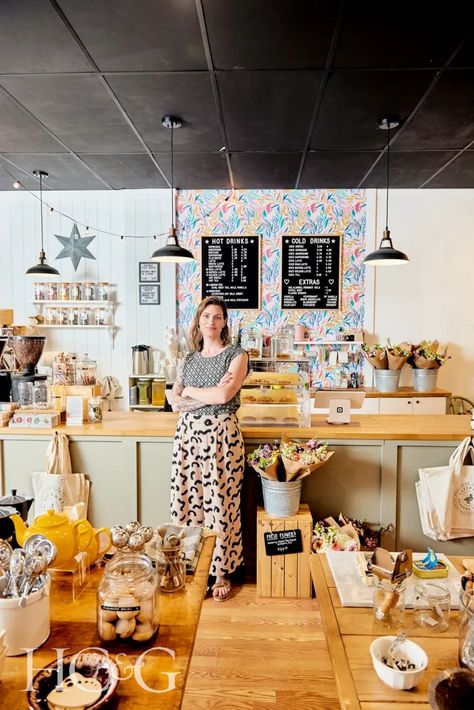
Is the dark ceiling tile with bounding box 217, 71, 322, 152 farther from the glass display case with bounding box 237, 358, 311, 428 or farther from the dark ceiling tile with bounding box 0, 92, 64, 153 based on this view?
the glass display case with bounding box 237, 358, 311, 428

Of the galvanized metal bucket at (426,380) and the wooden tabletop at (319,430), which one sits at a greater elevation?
the galvanized metal bucket at (426,380)

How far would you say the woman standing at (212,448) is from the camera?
104 inches

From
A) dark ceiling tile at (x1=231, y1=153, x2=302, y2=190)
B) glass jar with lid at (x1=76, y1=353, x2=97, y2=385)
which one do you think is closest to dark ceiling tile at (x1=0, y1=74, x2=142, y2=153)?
dark ceiling tile at (x1=231, y1=153, x2=302, y2=190)

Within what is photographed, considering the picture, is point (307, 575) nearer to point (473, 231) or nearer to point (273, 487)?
point (273, 487)

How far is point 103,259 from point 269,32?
356 centimetres

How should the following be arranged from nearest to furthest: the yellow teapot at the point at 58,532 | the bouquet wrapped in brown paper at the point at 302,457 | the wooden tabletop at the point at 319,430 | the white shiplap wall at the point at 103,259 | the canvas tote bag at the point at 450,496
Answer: the yellow teapot at the point at 58,532, the canvas tote bag at the point at 450,496, the bouquet wrapped in brown paper at the point at 302,457, the wooden tabletop at the point at 319,430, the white shiplap wall at the point at 103,259

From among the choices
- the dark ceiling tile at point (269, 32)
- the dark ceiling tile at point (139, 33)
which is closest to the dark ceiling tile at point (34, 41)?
the dark ceiling tile at point (139, 33)

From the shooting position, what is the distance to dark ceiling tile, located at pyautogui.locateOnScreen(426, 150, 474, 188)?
437 cm

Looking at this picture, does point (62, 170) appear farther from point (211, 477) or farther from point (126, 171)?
point (211, 477)

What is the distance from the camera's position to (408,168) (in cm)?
459

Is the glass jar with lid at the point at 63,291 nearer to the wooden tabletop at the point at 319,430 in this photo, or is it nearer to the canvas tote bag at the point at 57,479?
the wooden tabletop at the point at 319,430

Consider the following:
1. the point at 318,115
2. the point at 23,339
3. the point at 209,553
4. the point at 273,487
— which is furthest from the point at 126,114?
the point at 209,553

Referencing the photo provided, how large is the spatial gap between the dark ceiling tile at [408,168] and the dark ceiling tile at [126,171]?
2.14 m

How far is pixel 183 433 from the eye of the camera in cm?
269
